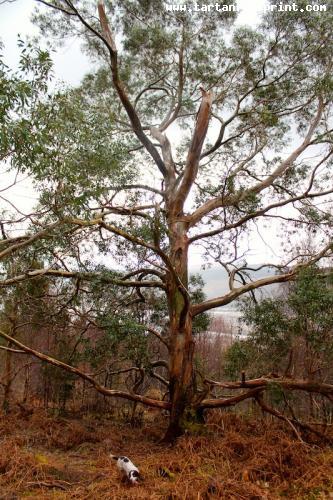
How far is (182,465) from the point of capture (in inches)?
189

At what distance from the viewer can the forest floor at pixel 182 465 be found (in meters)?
3.93

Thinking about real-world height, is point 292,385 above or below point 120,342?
below

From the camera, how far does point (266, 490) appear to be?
157 inches

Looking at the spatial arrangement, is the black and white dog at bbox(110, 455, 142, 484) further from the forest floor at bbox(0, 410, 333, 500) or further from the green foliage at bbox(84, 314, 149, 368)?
the green foliage at bbox(84, 314, 149, 368)

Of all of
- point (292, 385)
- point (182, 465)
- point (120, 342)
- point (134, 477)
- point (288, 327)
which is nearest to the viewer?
point (134, 477)

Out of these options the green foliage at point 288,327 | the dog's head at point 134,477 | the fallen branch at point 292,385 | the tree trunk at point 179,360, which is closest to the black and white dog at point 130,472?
the dog's head at point 134,477

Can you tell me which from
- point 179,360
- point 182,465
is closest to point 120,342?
point 179,360

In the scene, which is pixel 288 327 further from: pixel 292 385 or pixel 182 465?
pixel 182 465

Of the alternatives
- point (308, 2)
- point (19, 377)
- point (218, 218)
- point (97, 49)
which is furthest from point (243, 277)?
point (19, 377)

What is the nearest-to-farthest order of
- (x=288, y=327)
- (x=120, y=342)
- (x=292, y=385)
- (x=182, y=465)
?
(x=182, y=465) < (x=292, y=385) < (x=288, y=327) < (x=120, y=342)

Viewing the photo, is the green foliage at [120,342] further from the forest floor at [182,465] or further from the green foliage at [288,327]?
the green foliage at [288,327]

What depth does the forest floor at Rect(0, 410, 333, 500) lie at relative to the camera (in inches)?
155

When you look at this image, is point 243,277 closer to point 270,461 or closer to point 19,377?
point 270,461

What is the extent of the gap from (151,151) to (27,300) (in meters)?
3.82
